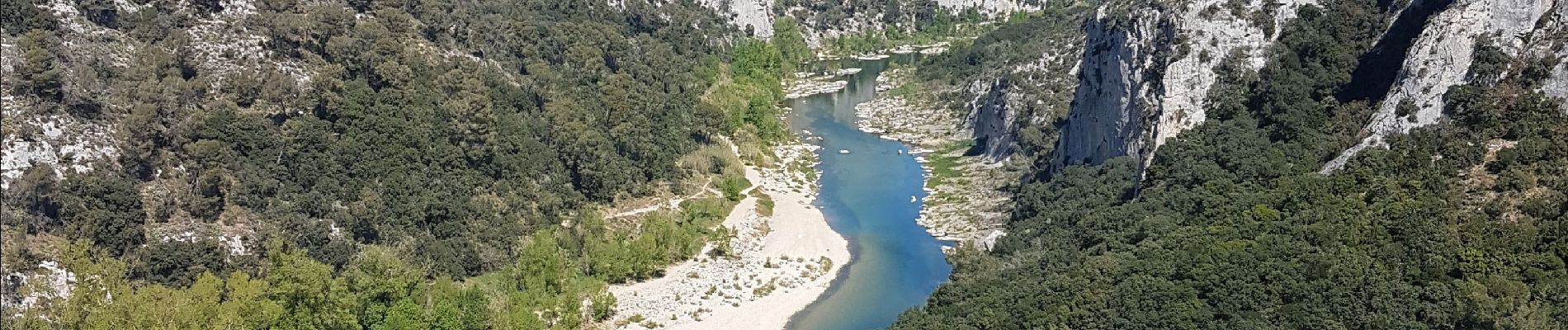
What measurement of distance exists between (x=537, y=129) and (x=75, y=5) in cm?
3489

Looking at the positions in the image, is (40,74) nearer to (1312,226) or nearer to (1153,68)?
(1312,226)

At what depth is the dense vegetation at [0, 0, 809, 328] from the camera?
67.9 metres

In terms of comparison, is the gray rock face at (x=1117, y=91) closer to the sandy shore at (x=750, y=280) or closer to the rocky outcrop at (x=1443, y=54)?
the rocky outcrop at (x=1443, y=54)

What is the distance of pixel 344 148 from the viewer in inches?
3401

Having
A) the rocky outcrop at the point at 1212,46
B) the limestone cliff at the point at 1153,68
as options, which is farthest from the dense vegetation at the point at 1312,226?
A: the limestone cliff at the point at 1153,68

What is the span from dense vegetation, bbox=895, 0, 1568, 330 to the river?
6.12 m

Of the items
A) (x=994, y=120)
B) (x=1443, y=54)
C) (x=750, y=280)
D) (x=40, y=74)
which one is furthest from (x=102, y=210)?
(x=994, y=120)

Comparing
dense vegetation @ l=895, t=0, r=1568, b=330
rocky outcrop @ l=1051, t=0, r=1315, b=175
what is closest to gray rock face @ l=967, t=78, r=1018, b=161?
rocky outcrop @ l=1051, t=0, r=1315, b=175

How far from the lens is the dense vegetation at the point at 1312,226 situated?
→ 59031mm

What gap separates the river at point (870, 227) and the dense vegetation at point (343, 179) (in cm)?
1093

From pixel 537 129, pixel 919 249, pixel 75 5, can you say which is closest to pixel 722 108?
pixel 537 129

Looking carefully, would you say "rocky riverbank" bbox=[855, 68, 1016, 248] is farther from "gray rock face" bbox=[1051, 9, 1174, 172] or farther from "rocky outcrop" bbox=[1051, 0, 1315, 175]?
"rocky outcrop" bbox=[1051, 0, 1315, 175]

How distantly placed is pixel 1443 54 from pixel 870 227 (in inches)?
1801

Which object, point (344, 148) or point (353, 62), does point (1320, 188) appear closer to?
point (344, 148)
